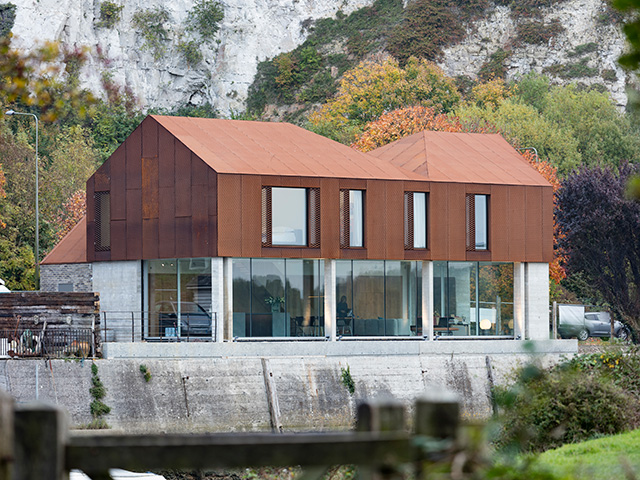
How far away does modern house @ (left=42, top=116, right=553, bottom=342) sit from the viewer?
33438mm

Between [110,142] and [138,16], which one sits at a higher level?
[138,16]

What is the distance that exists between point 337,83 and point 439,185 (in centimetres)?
5617

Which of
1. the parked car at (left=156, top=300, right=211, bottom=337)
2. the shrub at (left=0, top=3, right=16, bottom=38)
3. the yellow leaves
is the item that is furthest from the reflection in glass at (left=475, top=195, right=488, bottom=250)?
the shrub at (left=0, top=3, right=16, bottom=38)

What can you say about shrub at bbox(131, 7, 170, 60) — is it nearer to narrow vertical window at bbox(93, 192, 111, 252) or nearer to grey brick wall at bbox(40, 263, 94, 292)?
grey brick wall at bbox(40, 263, 94, 292)

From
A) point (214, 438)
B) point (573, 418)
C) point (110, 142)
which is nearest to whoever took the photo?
point (214, 438)

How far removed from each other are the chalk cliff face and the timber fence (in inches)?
3317

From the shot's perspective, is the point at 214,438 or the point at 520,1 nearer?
the point at 214,438

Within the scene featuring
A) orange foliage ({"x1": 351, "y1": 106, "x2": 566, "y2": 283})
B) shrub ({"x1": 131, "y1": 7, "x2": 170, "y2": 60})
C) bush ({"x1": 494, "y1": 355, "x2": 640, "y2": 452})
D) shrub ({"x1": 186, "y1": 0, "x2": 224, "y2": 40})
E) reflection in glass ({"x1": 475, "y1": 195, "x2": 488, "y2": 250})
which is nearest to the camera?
bush ({"x1": 494, "y1": 355, "x2": 640, "y2": 452})

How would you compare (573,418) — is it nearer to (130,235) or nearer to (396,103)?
(130,235)

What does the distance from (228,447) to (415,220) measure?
104 feet

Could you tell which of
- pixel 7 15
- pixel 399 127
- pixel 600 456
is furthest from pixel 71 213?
pixel 600 456

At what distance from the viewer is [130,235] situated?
35188 millimetres

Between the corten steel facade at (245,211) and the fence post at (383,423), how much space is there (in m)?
28.0

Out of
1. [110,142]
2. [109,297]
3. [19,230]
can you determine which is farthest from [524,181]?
[110,142]
